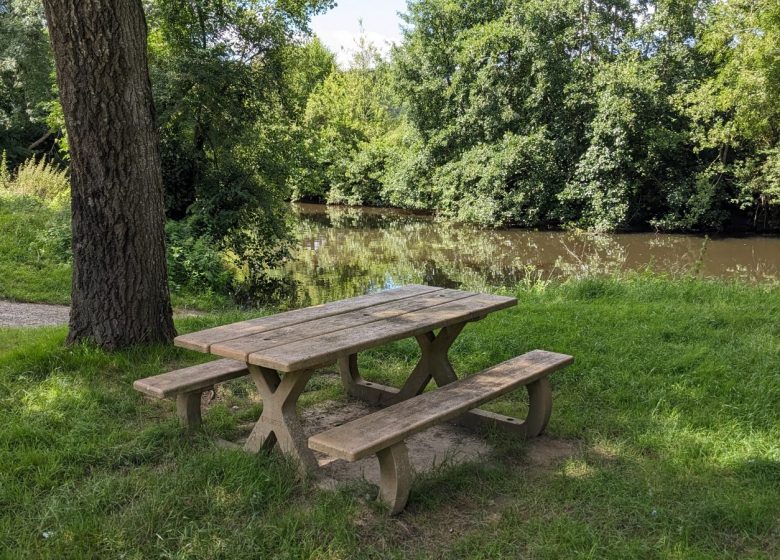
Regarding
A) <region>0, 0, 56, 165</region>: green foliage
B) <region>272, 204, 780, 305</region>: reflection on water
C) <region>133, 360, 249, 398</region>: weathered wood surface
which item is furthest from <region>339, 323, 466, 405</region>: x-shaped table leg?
<region>0, 0, 56, 165</region>: green foliage

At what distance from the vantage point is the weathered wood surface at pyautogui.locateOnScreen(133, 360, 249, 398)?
3.20 meters

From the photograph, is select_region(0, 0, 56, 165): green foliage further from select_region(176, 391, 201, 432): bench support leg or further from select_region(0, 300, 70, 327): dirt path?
select_region(176, 391, 201, 432): bench support leg

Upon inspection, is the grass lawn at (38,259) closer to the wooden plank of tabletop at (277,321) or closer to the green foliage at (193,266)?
the green foliage at (193,266)

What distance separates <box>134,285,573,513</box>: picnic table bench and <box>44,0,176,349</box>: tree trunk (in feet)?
4.51

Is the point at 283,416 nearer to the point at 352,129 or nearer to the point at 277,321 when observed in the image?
the point at 277,321

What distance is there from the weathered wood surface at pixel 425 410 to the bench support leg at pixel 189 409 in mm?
1172

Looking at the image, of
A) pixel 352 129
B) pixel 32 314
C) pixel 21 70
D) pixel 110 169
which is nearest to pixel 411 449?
pixel 110 169

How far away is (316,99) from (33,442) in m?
30.1

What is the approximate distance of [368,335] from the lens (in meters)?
3.12

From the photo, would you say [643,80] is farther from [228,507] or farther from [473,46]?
[228,507]

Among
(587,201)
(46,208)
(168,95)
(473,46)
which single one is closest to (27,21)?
(46,208)

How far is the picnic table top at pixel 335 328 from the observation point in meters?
2.81

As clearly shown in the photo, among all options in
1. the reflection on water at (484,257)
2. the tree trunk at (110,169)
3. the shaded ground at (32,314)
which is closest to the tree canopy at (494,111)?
the reflection on water at (484,257)

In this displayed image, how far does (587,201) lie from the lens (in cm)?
2008
